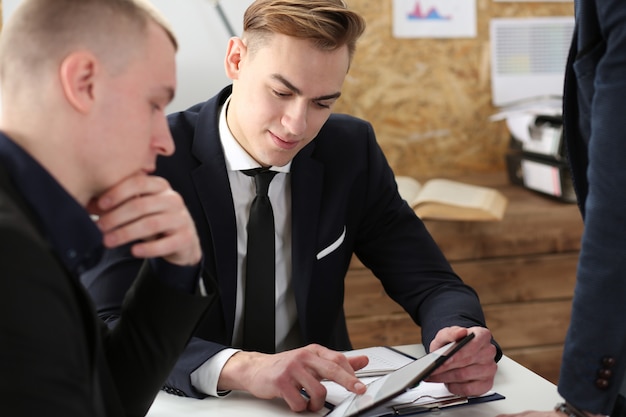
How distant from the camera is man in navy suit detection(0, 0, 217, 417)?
750mm

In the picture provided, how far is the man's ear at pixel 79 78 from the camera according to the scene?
2.79 ft

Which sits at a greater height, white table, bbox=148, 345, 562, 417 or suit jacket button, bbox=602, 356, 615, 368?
suit jacket button, bbox=602, 356, 615, 368

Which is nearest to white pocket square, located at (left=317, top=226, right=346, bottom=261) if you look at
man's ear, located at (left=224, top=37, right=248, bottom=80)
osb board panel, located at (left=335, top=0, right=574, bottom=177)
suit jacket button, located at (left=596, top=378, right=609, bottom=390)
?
man's ear, located at (left=224, top=37, right=248, bottom=80)

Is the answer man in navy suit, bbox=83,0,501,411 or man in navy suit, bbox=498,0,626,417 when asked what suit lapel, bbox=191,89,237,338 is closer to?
man in navy suit, bbox=83,0,501,411

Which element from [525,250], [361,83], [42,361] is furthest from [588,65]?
[361,83]

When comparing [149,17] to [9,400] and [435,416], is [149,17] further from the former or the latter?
[435,416]

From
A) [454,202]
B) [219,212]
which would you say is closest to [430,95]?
[454,202]

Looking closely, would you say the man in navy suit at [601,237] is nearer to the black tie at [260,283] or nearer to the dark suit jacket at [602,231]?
the dark suit jacket at [602,231]

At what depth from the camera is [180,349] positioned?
1.12m

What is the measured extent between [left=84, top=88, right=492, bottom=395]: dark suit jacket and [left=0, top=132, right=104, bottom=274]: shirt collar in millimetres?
537

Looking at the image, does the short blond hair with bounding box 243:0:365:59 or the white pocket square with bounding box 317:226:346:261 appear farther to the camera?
the white pocket square with bounding box 317:226:346:261

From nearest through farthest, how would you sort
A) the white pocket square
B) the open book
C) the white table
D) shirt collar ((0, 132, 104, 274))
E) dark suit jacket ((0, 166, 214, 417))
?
dark suit jacket ((0, 166, 214, 417)) → shirt collar ((0, 132, 104, 274)) → the white table → the white pocket square → the open book

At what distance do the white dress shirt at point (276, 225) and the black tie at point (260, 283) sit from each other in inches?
0.7

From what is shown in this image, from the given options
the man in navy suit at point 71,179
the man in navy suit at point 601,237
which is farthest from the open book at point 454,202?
the man in navy suit at point 71,179
